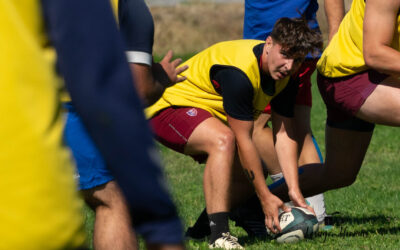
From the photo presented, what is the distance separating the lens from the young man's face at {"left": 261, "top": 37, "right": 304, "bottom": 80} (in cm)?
516

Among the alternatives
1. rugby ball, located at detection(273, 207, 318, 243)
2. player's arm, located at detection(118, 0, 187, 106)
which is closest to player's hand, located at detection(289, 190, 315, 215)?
rugby ball, located at detection(273, 207, 318, 243)

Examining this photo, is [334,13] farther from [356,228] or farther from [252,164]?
[356,228]

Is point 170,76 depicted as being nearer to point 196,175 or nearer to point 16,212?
point 16,212

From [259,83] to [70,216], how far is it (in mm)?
3760

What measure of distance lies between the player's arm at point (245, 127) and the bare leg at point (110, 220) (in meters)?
1.52

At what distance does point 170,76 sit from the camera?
3.55m

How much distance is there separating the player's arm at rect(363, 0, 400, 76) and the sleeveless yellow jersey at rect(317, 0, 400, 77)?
172 millimetres

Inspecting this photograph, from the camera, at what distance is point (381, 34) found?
4730mm

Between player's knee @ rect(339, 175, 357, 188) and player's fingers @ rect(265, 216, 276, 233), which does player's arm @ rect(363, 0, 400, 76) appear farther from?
player's fingers @ rect(265, 216, 276, 233)

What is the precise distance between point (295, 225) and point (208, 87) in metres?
1.10

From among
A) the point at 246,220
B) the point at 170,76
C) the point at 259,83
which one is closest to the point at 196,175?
the point at 246,220

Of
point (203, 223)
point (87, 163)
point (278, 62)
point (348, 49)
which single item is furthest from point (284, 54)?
point (87, 163)

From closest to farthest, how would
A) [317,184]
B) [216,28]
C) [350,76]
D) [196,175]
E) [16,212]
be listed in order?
[16,212] → [350,76] → [317,184] → [196,175] → [216,28]

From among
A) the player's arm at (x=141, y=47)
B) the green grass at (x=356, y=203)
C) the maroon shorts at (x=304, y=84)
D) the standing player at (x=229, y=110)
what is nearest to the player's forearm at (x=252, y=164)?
the standing player at (x=229, y=110)
